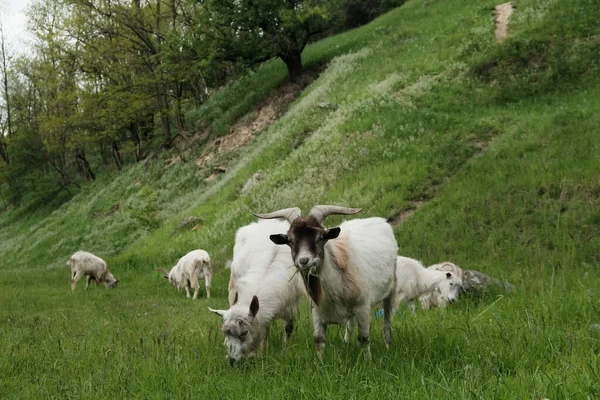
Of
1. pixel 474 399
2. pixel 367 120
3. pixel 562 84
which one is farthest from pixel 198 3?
pixel 474 399

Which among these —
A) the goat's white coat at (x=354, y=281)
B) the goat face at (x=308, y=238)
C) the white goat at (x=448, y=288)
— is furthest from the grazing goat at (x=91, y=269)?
the goat face at (x=308, y=238)

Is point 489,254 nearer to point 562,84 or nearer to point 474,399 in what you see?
point 474,399

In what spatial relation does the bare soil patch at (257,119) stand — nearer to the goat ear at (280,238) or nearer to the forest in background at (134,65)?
the forest in background at (134,65)

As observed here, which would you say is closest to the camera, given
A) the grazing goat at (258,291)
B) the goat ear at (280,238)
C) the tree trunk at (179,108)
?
the goat ear at (280,238)

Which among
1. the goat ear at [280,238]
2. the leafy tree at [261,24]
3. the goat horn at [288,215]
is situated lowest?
the goat ear at [280,238]

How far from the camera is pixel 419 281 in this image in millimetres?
9453

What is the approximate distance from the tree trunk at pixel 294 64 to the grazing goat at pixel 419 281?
22.9m

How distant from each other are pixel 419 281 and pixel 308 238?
5413 mm

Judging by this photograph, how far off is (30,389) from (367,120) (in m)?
15.3

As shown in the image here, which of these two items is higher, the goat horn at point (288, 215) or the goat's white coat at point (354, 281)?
the goat horn at point (288, 215)

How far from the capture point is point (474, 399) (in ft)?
9.80

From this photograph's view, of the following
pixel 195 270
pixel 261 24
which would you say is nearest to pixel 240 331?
pixel 195 270

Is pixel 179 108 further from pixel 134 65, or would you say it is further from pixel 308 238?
pixel 308 238

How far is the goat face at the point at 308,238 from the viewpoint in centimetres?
463
